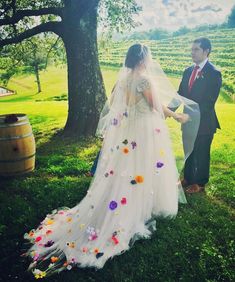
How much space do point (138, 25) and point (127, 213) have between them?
513 inches

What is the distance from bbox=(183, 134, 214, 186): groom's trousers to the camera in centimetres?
695

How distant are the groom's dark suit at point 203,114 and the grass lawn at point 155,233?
497 mm

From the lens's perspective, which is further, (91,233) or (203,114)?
(203,114)

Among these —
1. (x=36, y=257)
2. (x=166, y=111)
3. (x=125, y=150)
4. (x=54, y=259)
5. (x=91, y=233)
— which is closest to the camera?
(x=54, y=259)

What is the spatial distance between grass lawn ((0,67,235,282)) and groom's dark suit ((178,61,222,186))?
497 mm

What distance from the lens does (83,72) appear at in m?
12.1

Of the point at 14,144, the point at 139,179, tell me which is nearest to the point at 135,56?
the point at 139,179

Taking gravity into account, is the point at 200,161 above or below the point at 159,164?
below

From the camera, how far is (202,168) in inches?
279

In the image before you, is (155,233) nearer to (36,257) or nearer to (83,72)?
(36,257)

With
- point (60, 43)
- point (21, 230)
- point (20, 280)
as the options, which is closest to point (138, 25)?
point (60, 43)

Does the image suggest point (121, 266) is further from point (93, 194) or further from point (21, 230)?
point (21, 230)

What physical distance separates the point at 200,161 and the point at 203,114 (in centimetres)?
98

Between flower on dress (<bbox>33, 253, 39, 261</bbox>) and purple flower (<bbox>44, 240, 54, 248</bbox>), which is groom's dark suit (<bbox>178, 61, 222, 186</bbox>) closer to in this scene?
purple flower (<bbox>44, 240, 54, 248</bbox>)
